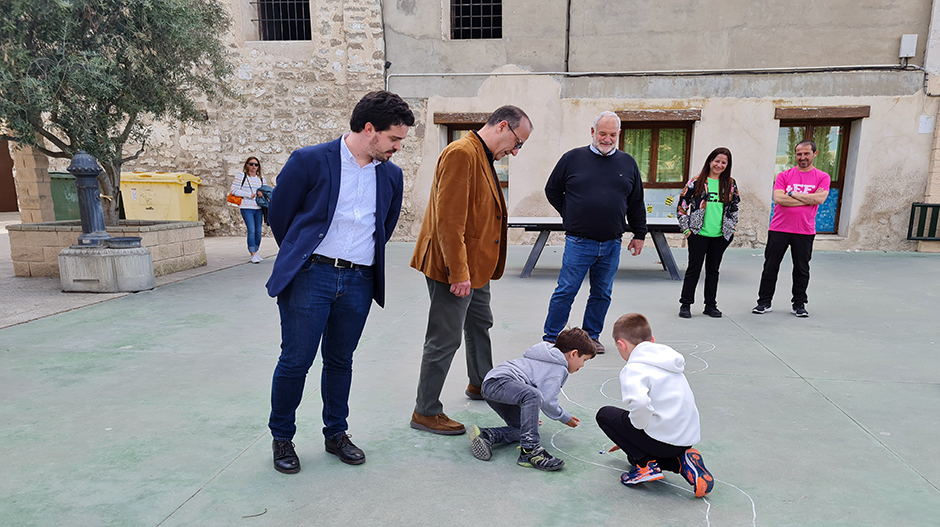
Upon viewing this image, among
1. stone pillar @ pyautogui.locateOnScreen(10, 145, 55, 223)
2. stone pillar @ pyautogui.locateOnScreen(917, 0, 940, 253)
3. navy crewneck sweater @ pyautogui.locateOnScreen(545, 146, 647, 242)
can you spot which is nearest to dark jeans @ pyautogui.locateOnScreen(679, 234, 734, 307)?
navy crewneck sweater @ pyautogui.locateOnScreen(545, 146, 647, 242)

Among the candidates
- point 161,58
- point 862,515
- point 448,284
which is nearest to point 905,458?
point 862,515

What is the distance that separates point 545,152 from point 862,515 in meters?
8.92

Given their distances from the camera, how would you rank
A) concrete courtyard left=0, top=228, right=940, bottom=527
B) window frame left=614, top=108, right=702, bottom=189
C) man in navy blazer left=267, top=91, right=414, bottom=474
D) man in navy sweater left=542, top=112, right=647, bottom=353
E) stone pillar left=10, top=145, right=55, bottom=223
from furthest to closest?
window frame left=614, top=108, right=702, bottom=189, stone pillar left=10, top=145, right=55, bottom=223, man in navy sweater left=542, top=112, right=647, bottom=353, man in navy blazer left=267, top=91, right=414, bottom=474, concrete courtyard left=0, top=228, right=940, bottom=527

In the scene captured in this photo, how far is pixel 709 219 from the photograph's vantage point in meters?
5.15

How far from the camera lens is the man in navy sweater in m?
3.93

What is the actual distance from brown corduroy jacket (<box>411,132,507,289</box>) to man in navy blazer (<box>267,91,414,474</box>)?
0.94 ft

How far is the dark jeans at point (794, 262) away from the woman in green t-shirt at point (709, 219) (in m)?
0.52

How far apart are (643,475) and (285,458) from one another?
4.81 feet

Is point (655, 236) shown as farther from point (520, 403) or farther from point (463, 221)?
point (520, 403)

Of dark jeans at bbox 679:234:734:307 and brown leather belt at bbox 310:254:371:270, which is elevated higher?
brown leather belt at bbox 310:254:371:270

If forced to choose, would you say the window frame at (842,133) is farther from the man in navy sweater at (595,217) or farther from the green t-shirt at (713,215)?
the man in navy sweater at (595,217)

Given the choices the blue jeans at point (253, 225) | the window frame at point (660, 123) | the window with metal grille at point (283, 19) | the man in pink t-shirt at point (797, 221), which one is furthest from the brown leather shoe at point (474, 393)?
the window with metal grille at point (283, 19)

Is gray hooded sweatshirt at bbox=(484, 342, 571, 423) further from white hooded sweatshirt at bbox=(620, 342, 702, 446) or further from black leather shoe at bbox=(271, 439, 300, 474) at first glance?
black leather shoe at bbox=(271, 439, 300, 474)

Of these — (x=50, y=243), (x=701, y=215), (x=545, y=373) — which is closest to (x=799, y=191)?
(x=701, y=215)
